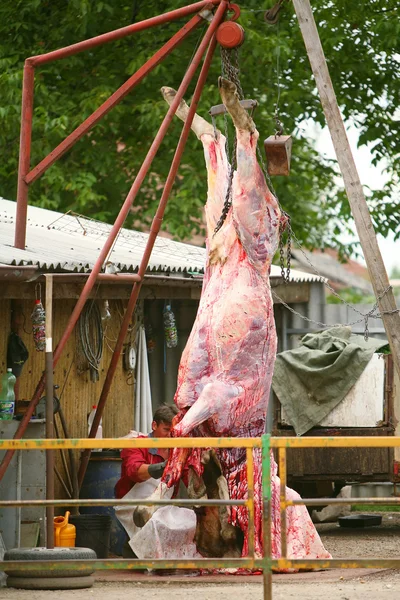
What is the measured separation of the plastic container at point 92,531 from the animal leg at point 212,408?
1369mm

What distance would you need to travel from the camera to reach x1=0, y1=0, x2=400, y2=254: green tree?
701 inches

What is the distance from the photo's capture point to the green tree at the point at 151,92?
17.8 meters

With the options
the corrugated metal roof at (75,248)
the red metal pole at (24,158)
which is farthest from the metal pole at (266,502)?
the red metal pole at (24,158)

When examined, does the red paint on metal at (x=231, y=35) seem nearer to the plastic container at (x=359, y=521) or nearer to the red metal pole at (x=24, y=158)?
the red metal pole at (x=24, y=158)

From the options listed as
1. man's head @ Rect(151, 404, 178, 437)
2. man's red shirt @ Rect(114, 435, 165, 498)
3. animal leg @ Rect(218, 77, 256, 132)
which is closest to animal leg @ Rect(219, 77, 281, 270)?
animal leg @ Rect(218, 77, 256, 132)

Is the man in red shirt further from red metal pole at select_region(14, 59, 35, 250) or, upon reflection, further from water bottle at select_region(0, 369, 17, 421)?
red metal pole at select_region(14, 59, 35, 250)

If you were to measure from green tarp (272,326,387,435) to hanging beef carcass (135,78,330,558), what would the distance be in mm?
3556

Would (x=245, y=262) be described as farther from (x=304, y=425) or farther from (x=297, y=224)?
(x=297, y=224)

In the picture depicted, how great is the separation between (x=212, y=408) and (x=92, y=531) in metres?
A: 1.72

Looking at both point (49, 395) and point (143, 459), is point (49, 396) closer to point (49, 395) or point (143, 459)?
point (49, 395)

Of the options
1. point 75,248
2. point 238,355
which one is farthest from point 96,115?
point 238,355

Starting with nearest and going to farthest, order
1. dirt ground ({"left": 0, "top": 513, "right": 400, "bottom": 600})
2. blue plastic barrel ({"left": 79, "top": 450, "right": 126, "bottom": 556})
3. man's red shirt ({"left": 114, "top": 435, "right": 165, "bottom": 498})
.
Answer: dirt ground ({"left": 0, "top": 513, "right": 400, "bottom": 600}), man's red shirt ({"left": 114, "top": 435, "right": 165, "bottom": 498}), blue plastic barrel ({"left": 79, "top": 450, "right": 126, "bottom": 556})

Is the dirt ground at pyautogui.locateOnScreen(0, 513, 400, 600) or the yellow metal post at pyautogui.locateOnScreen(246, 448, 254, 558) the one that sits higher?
the yellow metal post at pyautogui.locateOnScreen(246, 448, 254, 558)

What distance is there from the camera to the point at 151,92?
18.9 m
